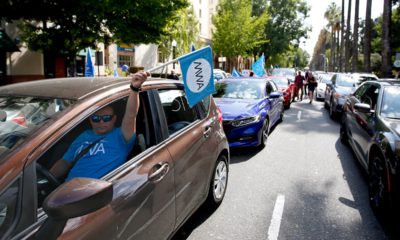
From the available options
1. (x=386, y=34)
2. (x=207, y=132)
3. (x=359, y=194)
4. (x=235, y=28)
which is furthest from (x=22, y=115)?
(x=235, y=28)

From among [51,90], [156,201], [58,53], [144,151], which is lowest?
[156,201]

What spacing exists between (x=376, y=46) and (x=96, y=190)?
53911mm

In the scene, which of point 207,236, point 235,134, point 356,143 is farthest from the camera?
point 235,134

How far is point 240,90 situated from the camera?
27.0 feet

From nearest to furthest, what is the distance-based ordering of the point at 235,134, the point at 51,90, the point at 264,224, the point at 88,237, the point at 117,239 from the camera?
the point at 88,237, the point at 117,239, the point at 51,90, the point at 264,224, the point at 235,134

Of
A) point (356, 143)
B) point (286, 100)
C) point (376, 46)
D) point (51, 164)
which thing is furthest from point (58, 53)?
point (376, 46)

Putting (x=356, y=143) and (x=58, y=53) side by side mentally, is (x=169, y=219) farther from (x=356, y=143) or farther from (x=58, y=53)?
(x=58, y=53)

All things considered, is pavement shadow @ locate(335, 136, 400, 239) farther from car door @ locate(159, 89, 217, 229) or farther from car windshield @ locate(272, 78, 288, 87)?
car windshield @ locate(272, 78, 288, 87)

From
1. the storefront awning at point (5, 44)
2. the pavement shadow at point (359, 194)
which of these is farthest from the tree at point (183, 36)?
the pavement shadow at point (359, 194)

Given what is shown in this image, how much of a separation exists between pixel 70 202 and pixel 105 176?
0.73 meters

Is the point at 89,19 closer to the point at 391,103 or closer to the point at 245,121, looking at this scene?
the point at 245,121

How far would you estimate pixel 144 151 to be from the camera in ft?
8.88

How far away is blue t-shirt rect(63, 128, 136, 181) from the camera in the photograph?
239 cm

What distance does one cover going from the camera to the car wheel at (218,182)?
158 inches
